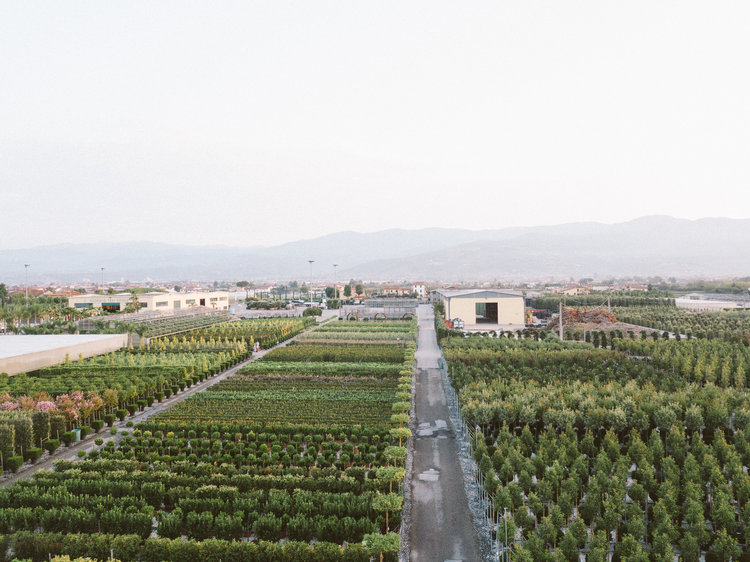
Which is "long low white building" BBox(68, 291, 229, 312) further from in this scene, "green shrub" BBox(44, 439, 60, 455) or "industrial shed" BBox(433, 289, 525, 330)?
"green shrub" BBox(44, 439, 60, 455)

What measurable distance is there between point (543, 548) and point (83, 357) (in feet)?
129

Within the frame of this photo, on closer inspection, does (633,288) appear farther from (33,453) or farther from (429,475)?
(33,453)

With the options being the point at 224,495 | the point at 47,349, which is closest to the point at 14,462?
the point at 224,495

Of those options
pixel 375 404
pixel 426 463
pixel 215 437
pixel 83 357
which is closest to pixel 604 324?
pixel 375 404

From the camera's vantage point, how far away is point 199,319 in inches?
2653

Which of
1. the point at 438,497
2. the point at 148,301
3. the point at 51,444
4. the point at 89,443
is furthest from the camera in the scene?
the point at 148,301

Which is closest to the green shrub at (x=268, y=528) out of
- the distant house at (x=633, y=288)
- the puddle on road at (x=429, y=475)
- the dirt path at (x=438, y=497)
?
the dirt path at (x=438, y=497)

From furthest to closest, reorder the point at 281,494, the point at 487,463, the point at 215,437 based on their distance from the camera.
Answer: the point at 215,437 < the point at 487,463 < the point at 281,494

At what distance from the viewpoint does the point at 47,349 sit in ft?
118

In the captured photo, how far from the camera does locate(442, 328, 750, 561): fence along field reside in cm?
1191

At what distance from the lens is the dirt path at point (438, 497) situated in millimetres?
12750

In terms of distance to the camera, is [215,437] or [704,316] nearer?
[215,437]

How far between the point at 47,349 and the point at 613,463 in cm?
3867

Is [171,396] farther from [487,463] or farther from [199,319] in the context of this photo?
[199,319]
